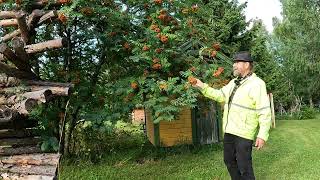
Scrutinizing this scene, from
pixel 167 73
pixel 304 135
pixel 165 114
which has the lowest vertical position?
pixel 304 135

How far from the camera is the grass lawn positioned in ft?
33.3

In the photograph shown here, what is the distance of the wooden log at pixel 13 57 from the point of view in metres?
6.06

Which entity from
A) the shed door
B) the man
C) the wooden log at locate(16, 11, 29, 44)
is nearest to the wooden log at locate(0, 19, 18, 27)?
the wooden log at locate(16, 11, 29, 44)

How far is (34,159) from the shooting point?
6652 millimetres

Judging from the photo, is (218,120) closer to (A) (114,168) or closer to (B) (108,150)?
(B) (108,150)

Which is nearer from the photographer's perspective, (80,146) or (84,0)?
(84,0)

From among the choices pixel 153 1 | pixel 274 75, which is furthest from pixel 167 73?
pixel 274 75

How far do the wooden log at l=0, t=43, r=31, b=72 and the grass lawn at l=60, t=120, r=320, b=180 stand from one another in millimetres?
3778

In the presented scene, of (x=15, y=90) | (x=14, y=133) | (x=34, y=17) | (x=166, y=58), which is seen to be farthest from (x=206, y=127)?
(x=15, y=90)

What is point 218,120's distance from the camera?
61.5ft

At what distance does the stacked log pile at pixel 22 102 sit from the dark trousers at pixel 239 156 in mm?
2422

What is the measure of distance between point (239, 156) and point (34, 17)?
4031mm

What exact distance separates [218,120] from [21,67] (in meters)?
12.9

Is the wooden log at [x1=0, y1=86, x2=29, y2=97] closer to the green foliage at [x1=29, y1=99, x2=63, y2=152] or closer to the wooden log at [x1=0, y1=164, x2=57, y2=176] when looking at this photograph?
the green foliage at [x1=29, y1=99, x2=63, y2=152]
